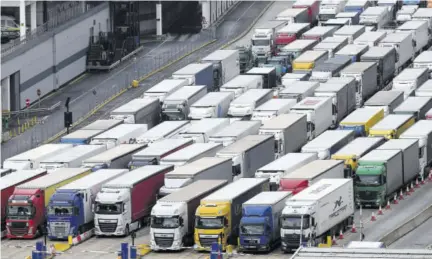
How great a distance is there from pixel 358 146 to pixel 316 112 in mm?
11652

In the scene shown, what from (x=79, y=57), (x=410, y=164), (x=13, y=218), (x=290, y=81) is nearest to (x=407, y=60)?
(x=290, y=81)

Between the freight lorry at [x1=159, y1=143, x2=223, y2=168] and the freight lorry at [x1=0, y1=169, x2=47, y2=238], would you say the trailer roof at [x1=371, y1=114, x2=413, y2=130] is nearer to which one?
the freight lorry at [x1=159, y1=143, x2=223, y2=168]

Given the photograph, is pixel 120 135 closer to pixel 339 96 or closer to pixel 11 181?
pixel 11 181

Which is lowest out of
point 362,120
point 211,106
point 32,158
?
point 32,158

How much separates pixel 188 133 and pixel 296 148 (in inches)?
311

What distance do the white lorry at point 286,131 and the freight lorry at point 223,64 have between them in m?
22.2

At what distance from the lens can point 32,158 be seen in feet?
391

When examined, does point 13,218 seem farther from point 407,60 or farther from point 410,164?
point 407,60

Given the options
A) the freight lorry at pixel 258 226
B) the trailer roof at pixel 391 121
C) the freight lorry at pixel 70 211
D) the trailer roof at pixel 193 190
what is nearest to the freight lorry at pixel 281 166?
the trailer roof at pixel 193 190

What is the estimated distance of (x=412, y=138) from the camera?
120 meters

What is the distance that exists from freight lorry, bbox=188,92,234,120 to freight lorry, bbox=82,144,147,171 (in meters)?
12.0

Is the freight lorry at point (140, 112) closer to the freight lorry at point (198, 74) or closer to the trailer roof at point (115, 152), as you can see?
the freight lorry at point (198, 74)

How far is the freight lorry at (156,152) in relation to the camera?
116m

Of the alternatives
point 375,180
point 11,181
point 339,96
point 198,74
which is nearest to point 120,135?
point 11,181
